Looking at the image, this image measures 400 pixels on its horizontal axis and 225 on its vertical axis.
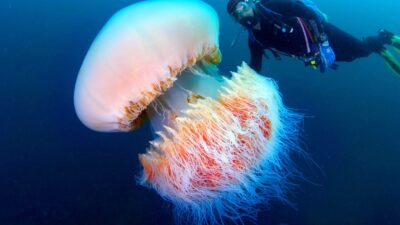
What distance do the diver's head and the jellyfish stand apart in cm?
99

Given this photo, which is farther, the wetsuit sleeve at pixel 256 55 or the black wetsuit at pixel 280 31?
the wetsuit sleeve at pixel 256 55

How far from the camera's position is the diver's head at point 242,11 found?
3.96 m

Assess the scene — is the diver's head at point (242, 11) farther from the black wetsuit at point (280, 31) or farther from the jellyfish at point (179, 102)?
the jellyfish at point (179, 102)

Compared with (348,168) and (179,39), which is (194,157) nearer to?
(179,39)

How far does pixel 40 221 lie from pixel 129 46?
6.09 metres

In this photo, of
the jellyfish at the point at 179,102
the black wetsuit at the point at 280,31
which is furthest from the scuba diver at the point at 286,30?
the jellyfish at the point at 179,102

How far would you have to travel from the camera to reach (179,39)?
2678mm

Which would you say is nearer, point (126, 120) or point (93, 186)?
point (126, 120)

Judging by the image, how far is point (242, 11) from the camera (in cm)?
400

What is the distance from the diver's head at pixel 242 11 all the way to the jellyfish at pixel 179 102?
39.0 inches

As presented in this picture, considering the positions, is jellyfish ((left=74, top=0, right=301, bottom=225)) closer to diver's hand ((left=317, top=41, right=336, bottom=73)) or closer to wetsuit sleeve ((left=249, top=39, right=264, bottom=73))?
wetsuit sleeve ((left=249, top=39, right=264, bottom=73))

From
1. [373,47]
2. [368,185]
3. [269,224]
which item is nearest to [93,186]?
[269,224]

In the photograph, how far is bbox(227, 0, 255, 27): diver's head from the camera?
3.96 metres

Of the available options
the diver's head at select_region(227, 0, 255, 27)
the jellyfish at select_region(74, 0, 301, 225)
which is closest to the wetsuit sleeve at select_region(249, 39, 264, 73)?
the diver's head at select_region(227, 0, 255, 27)
